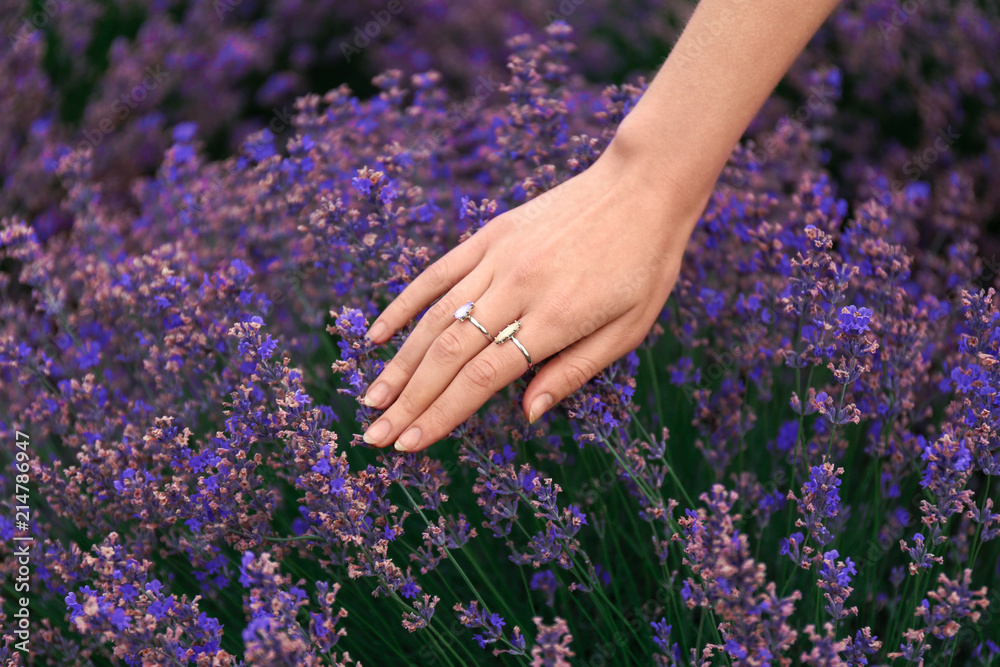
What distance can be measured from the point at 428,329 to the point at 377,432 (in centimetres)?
24

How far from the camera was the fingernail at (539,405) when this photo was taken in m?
1.46

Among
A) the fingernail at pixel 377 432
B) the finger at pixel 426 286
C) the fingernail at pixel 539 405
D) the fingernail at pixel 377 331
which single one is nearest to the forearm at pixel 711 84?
the finger at pixel 426 286

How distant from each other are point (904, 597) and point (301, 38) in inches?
166

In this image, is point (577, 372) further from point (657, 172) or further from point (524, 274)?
point (657, 172)

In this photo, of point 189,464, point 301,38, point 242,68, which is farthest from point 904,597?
point 301,38

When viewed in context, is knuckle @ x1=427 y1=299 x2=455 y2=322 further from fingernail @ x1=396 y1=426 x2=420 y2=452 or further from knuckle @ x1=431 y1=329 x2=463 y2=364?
fingernail @ x1=396 y1=426 x2=420 y2=452

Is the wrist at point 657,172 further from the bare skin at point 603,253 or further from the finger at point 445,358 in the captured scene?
the finger at point 445,358

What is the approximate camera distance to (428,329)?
1.54m

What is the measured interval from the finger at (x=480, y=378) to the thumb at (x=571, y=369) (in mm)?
35

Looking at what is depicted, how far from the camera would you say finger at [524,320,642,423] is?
4.82ft

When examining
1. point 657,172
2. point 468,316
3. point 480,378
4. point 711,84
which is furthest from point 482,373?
point 711,84

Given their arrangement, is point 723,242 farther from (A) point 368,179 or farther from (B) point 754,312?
(A) point 368,179

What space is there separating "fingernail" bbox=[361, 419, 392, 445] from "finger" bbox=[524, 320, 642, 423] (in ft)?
0.90

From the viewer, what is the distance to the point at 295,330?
252 cm
